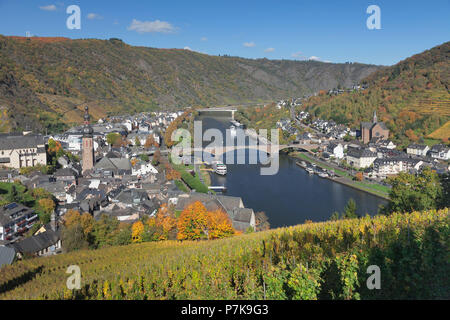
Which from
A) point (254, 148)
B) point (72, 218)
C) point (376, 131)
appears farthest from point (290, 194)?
point (376, 131)

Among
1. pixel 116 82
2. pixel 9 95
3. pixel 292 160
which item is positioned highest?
pixel 116 82

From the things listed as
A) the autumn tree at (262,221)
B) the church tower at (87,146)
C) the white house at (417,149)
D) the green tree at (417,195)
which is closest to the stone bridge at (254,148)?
the white house at (417,149)

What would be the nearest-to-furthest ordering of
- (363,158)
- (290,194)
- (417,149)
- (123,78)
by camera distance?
(290,194) < (363,158) < (417,149) < (123,78)

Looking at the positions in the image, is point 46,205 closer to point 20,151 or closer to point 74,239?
point 74,239

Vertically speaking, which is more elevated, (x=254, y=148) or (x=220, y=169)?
(x=254, y=148)

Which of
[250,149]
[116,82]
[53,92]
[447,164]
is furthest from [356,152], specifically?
[116,82]

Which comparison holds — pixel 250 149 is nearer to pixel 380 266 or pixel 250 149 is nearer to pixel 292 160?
pixel 292 160

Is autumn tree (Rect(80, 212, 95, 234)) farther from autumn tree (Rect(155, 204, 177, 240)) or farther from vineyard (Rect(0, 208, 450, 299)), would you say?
vineyard (Rect(0, 208, 450, 299))
